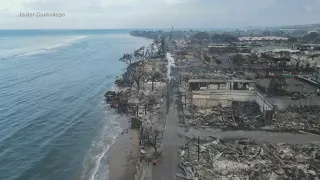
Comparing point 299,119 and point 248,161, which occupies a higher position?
point 299,119

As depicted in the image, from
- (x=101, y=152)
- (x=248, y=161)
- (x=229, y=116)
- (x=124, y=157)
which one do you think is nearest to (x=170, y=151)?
(x=124, y=157)

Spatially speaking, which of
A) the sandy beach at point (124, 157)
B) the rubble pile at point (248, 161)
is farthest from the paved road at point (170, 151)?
the sandy beach at point (124, 157)

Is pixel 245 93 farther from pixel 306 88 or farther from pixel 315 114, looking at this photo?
pixel 306 88

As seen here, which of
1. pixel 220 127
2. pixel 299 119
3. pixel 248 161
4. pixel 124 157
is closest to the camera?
pixel 248 161

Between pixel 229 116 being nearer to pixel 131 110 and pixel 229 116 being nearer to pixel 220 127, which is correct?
pixel 220 127

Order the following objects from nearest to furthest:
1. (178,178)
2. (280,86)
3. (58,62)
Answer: (178,178) < (280,86) < (58,62)

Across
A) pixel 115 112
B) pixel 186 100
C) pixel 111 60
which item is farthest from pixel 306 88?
pixel 111 60

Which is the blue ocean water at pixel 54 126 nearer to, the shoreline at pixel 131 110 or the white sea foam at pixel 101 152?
the white sea foam at pixel 101 152
